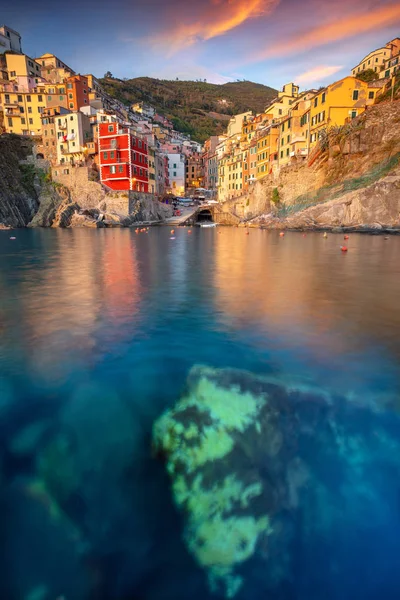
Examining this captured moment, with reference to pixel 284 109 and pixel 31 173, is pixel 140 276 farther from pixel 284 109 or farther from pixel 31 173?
pixel 284 109

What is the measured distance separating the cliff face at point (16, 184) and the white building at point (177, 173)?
42.0 m

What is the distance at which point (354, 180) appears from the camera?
50.6 meters

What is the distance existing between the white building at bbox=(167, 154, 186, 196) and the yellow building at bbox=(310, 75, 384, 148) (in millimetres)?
56073

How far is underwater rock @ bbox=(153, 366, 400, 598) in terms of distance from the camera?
464cm

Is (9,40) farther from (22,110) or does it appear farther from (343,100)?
(343,100)

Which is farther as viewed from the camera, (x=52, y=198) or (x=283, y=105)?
(x=283, y=105)

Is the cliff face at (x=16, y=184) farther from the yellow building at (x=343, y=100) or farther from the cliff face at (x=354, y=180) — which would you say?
the yellow building at (x=343, y=100)

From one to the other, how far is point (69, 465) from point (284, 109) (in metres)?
87.3

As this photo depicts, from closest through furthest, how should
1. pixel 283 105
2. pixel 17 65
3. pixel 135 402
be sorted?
1. pixel 135 402
2. pixel 283 105
3. pixel 17 65

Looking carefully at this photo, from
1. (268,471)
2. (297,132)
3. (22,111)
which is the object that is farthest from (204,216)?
(268,471)

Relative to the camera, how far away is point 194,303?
13695mm

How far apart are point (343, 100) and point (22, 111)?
213 feet

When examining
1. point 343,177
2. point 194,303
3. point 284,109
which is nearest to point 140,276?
point 194,303

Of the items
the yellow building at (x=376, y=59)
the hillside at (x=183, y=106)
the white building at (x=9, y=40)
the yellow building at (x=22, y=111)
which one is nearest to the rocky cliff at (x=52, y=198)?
the yellow building at (x=22, y=111)
